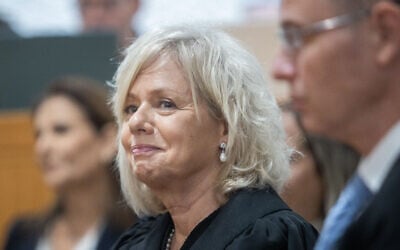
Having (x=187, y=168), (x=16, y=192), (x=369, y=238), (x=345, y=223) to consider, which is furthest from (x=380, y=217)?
(x=16, y=192)

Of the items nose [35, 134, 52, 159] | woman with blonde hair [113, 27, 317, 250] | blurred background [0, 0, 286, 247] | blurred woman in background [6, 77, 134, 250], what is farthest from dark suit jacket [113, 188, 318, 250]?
blurred background [0, 0, 286, 247]

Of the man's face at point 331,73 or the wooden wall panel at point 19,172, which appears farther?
the wooden wall panel at point 19,172

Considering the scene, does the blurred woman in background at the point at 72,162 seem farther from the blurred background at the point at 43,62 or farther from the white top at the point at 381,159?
the white top at the point at 381,159

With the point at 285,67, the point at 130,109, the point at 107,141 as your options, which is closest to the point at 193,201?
the point at 130,109

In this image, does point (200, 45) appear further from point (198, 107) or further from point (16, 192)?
point (16, 192)

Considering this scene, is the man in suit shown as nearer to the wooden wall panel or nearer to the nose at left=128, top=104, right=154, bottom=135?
the nose at left=128, top=104, right=154, bottom=135

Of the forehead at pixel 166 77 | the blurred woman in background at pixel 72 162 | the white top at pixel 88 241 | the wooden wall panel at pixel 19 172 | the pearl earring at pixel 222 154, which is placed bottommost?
the wooden wall panel at pixel 19 172

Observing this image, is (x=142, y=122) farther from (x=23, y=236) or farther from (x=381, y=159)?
(x=23, y=236)

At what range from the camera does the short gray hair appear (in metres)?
1.87

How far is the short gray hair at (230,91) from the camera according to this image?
1.87 m

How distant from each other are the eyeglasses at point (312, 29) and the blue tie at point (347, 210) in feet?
0.65

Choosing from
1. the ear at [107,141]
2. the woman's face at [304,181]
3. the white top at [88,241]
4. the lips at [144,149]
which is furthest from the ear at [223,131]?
the ear at [107,141]

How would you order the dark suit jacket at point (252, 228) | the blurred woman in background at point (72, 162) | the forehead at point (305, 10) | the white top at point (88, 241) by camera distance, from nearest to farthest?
the forehead at point (305, 10), the dark suit jacket at point (252, 228), the white top at point (88, 241), the blurred woman in background at point (72, 162)

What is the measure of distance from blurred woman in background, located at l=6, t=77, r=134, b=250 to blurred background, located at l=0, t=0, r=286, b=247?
53cm
